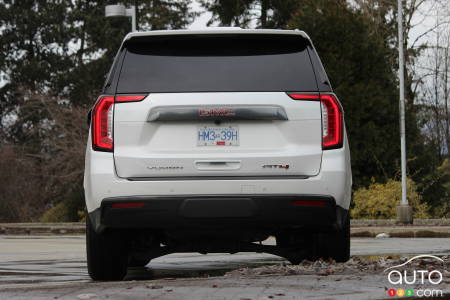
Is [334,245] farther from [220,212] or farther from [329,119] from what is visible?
[220,212]

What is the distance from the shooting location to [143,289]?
7.06 m

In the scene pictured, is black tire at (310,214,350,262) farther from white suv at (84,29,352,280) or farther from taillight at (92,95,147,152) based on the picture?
taillight at (92,95,147,152)

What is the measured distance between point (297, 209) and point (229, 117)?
35.2 inches

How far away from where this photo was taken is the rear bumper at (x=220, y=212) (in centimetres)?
798

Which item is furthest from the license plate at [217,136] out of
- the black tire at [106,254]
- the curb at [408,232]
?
the curb at [408,232]

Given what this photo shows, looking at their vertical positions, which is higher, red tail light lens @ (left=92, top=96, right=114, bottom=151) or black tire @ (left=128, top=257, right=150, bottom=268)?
red tail light lens @ (left=92, top=96, right=114, bottom=151)

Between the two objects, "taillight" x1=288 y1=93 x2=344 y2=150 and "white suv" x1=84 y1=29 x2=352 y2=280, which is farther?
"taillight" x1=288 y1=93 x2=344 y2=150

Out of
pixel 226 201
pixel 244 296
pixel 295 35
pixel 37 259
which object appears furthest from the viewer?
pixel 37 259

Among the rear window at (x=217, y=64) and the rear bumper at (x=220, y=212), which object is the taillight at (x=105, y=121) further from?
the rear bumper at (x=220, y=212)

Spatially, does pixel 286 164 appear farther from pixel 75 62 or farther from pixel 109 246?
→ pixel 75 62

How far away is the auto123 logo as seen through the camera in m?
6.52

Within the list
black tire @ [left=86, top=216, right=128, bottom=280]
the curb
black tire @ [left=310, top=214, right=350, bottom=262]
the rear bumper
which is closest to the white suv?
the rear bumper

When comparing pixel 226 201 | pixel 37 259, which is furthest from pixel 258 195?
pixel 37 259

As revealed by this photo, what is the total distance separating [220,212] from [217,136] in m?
0.60
